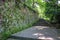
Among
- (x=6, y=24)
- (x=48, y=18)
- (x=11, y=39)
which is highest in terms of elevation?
(x=6, y=24)

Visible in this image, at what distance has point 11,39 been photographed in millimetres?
5555

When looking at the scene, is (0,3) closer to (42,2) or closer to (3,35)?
(3,35)

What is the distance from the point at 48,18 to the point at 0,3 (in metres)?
11.3

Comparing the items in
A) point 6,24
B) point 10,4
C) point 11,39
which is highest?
point 10,4

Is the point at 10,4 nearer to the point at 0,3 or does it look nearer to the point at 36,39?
the point at 0,3

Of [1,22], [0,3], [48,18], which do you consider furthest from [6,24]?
[48,18]

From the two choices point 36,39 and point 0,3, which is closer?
point 36,39

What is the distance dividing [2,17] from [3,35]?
67cm

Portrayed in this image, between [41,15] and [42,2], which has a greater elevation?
[42,2]

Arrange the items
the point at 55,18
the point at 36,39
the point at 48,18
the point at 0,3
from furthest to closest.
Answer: the point at 48,18 < the point at 55,18 < the point at 0,3 < the point at 36,39

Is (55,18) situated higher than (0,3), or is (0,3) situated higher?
(0,3)

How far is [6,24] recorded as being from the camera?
5898 mm

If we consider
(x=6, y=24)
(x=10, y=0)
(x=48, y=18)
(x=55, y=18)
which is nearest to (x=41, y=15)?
(x=48, y=18)

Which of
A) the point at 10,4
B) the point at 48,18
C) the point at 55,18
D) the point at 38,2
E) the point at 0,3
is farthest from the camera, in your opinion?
the point at 38,2
